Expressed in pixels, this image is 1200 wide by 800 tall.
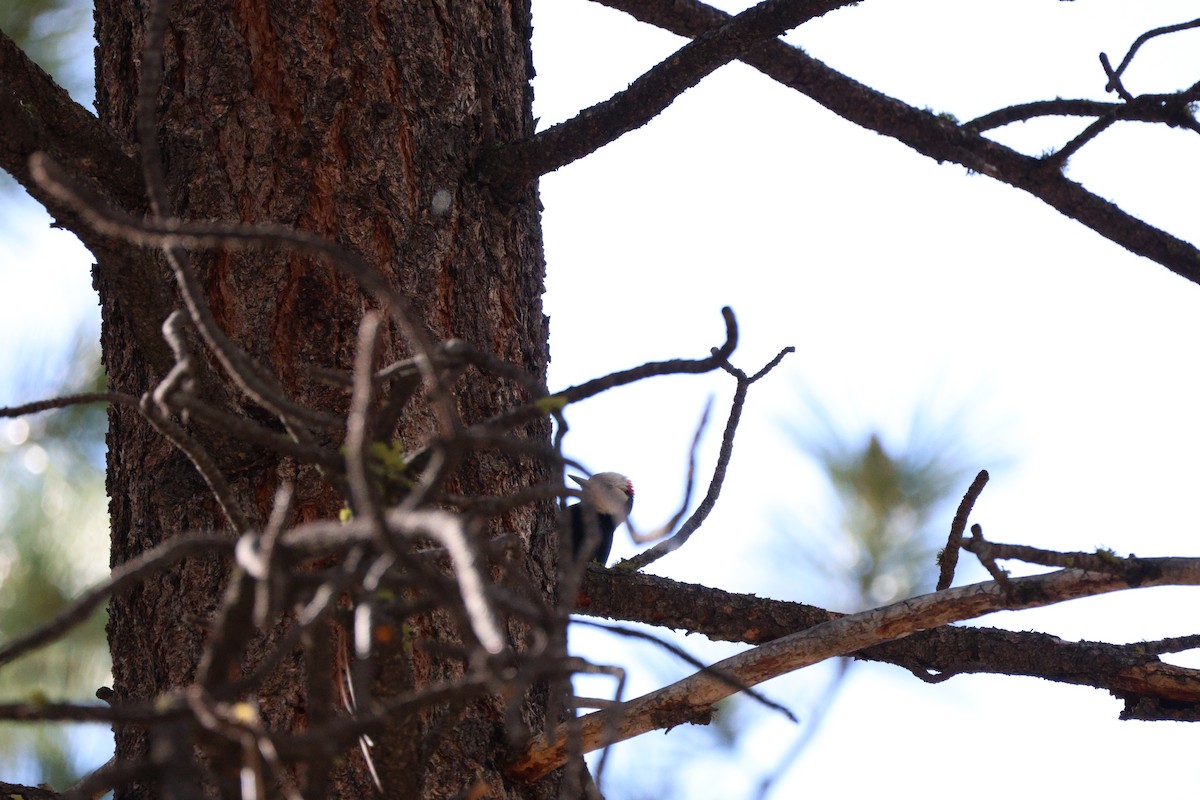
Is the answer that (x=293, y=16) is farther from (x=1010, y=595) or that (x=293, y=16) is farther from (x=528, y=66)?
(x=1010, y=595)

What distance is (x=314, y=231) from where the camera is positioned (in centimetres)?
157

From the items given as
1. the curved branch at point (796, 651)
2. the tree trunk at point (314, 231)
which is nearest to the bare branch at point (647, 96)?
the tree trunk at point (314, 231)

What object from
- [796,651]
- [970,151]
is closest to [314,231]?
[796,651]

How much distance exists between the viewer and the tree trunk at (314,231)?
4.62ft

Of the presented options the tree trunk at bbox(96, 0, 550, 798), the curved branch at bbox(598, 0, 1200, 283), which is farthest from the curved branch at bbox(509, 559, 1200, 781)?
the curved branch at bbox(598, 0, 1200, 283)

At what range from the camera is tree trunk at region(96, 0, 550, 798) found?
4.62 ft

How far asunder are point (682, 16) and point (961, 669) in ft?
3.87

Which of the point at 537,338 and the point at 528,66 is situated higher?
the point at 528,66

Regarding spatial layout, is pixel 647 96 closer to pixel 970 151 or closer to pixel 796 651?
pixel 970 151

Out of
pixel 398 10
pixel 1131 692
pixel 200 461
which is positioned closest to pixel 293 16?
pixel 398 10

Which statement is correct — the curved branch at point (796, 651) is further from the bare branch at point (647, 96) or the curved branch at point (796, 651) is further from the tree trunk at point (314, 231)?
the bare branch at point (647, 96)

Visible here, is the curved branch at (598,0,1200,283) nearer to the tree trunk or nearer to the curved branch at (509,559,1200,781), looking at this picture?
the tree trunk

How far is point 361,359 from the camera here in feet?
2.16

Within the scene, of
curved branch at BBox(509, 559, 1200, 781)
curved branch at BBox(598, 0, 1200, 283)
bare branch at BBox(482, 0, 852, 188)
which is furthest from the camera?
curved branch at BBox(598, 0, 1200, 283)
